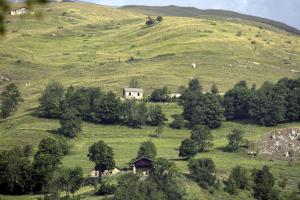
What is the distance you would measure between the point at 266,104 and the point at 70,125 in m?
37.8

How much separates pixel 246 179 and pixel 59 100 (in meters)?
50.8

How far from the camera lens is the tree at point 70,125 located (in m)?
98.0

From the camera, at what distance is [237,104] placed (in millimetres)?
117125

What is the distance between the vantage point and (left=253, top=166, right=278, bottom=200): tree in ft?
236

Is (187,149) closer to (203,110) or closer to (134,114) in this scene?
(134,114)

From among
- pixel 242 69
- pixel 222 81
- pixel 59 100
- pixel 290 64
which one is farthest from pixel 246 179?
pixel 290 64

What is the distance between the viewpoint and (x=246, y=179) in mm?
74000

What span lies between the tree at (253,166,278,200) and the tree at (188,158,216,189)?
5485mm

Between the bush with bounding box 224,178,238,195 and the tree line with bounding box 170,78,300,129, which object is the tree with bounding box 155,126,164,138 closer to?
the tree line with bounding box 170,78,300,129

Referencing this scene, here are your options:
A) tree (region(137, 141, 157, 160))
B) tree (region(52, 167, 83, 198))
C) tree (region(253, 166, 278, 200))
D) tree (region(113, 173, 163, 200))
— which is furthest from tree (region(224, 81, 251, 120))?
tree (region(52, 167, 83, 198))

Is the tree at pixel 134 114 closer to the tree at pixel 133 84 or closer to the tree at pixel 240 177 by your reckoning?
the tree at pixel 133 84

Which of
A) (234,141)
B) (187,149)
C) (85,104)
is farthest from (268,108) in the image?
(85,104)

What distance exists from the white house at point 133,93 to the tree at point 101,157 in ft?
158

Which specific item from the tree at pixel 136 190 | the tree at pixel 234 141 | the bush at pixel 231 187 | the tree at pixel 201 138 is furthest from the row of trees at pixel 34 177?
the tree at pixel 234 141
